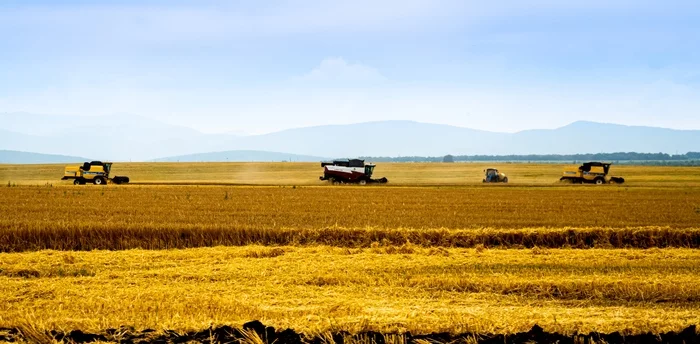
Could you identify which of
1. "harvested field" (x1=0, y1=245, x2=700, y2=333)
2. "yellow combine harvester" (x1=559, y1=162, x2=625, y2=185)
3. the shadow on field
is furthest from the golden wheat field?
"yellow combine harvester" (x1=559, y1=162, x2=625, y2=185)

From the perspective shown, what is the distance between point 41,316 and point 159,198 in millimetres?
22960

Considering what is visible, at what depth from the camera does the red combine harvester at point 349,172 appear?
5450 centimetres

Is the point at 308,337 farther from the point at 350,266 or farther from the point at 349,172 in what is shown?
the point at 349,172

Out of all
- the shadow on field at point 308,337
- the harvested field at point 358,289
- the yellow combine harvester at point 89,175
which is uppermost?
the yellow combine harvester at point 89,175

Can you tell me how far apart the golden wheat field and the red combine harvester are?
2575cm

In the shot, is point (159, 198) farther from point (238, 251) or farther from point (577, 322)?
point (577, 322)

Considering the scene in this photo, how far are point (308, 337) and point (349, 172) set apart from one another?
4625cm

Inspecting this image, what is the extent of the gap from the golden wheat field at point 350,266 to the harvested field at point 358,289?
0.04m

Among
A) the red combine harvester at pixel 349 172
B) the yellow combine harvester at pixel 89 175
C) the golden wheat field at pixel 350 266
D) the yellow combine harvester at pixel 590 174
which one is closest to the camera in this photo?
the golden wheat field at pixel 350 266

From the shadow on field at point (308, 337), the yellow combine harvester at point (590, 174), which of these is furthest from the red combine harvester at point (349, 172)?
the shadow on field at point (308, 337)

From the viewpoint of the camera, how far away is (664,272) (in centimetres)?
1434

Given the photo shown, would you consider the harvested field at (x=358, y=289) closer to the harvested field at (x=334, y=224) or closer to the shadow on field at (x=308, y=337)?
the shadow on field at (x=308, y=337)

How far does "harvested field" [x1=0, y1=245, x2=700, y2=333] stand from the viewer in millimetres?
9406

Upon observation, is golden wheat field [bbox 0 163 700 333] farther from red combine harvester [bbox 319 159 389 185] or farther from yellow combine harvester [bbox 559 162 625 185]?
yellow combine harvester [bbox 559 162 625 185]
